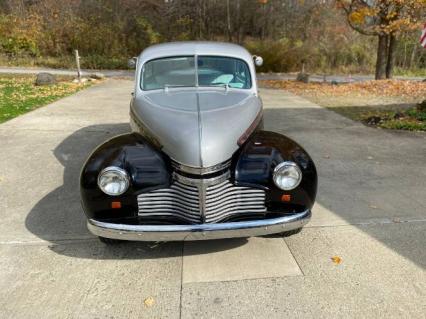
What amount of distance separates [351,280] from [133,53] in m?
22.8

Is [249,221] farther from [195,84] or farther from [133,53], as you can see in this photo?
[133,53]

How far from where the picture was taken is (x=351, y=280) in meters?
2.98

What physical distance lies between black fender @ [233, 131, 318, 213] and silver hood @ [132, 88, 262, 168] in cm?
14

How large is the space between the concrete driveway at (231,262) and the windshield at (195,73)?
161 cm

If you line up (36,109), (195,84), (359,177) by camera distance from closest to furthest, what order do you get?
(195,84)
(359,177)
(36,109)

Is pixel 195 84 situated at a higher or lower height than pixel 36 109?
higher

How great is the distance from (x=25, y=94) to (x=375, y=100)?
10133 mm

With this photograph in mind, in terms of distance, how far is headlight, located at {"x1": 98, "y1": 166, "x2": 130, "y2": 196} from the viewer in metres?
2.90

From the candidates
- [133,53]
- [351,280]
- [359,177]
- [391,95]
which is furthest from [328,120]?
[133,53]

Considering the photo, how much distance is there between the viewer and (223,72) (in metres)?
4.47

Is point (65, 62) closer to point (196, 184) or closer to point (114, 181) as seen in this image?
point (114, 181)

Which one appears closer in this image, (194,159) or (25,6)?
(194,159)

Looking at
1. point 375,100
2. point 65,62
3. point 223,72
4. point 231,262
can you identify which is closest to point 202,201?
point 231,262

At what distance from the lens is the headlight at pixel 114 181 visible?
290 cm
